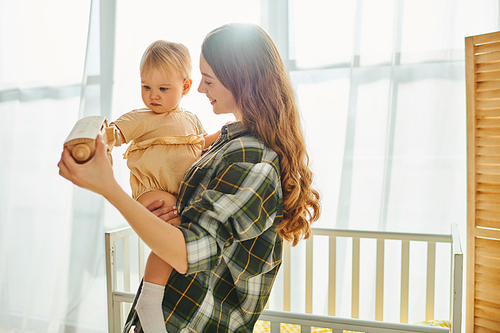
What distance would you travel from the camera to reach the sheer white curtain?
5.57 ft

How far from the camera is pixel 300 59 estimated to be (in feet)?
6.17

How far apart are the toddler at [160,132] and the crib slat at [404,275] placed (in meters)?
0.95

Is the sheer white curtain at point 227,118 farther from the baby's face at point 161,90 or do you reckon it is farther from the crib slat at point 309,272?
the baby's face at point 161,90

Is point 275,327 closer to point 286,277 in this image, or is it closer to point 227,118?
point 286,277

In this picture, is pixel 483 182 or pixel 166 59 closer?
pixel 166 59

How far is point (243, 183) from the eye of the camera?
0.78m

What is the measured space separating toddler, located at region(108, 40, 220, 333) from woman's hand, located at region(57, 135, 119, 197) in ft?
0.95

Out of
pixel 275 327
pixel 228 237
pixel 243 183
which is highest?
pixel 243 183

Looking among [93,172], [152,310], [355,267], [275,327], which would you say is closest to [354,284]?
[355,267]

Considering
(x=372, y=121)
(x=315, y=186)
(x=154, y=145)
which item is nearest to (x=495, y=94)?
(x=372, y=121)

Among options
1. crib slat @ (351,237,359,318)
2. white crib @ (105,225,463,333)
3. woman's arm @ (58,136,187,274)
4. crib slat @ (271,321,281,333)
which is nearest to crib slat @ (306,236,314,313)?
white crib @ (105,225,463,333)

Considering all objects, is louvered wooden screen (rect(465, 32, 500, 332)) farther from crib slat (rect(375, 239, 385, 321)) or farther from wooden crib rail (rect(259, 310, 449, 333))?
wooden crib rail (rect(259, 310, 449, 333))

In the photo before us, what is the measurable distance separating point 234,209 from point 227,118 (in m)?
1.29

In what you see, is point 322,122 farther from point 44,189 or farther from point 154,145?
point 44,189
